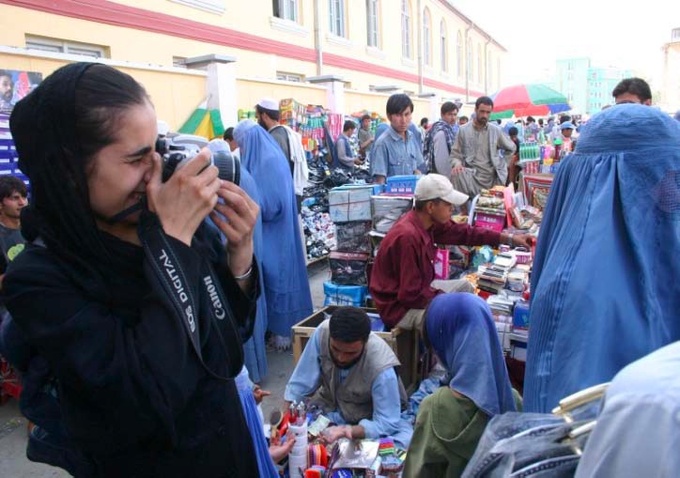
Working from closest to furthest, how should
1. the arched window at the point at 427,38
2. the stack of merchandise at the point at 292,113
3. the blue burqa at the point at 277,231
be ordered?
the blue burqa at the point at 277,231
the stack of merchandise at the point at 292,113
the arched window at the point at 427,38

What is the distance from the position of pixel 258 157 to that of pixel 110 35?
527cm

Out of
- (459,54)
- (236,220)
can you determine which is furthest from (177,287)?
(459,54)

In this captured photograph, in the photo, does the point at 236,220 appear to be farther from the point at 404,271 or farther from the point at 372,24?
the point at 372,24

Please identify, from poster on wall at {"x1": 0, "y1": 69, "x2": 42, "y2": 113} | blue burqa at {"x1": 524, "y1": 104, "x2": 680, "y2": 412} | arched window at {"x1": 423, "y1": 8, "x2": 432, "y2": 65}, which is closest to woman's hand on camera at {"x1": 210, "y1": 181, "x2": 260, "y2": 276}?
blue burqa at {"x1": 524, "y1": 104, "x2": 680, "y2": 412}

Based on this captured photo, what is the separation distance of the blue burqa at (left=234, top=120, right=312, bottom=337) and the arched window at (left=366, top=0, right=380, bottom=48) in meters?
15.2

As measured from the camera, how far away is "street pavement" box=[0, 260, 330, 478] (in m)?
3.10

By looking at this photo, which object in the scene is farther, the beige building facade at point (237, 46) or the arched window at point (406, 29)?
the arched window at point (406, 29)

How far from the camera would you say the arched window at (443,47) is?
2642cm

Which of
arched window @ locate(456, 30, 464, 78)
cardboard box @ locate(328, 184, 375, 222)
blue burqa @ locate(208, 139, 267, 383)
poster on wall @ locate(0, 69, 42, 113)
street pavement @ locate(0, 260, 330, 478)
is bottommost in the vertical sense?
street pavement @ locate(0, 260, 330, 478)

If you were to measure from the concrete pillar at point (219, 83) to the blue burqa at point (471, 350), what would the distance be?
622cm

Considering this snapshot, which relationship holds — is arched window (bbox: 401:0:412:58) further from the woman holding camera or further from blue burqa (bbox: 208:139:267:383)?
the woman holding camera

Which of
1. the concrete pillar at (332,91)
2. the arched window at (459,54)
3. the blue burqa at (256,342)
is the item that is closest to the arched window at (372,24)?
the concrete pillar at (332,91)

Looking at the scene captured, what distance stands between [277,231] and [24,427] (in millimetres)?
2212

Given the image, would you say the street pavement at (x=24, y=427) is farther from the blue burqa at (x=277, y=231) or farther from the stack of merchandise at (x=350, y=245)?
the stack of merchandise at (x=350, y=245)
